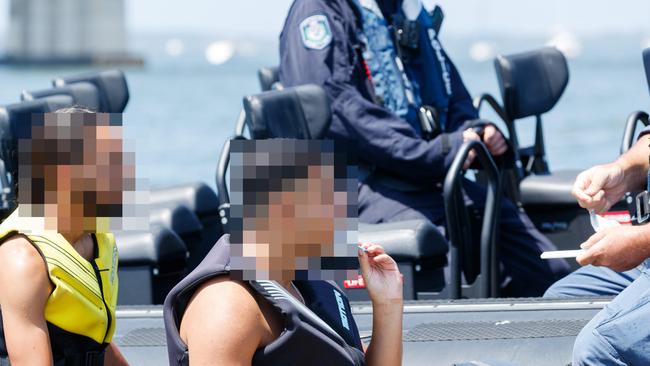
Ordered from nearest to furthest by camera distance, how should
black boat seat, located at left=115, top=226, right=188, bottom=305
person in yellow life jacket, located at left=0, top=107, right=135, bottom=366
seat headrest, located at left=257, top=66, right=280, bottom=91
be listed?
person in yellow life jacket, located at left=0, top=107, right=135, bottom=366, black boat seat, located at left=115, top=226, right=188, bottom=305, seat headrest, located at left=257, top=66, right=280, bottom=91

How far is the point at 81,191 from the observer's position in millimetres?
2299

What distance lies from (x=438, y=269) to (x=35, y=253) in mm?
1849

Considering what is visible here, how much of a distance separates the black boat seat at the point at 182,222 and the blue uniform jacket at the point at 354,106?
1.97ft

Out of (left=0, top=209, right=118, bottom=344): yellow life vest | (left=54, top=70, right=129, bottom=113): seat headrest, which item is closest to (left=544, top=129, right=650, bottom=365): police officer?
(left=0, top=209, right=118, bottom=344): yellow life vest

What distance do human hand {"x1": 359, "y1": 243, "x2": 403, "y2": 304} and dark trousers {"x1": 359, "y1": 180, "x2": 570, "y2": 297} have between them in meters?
1.77

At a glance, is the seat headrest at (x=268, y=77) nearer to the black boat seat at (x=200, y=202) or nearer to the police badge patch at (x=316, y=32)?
the black boat seat at (x=200, y=202)

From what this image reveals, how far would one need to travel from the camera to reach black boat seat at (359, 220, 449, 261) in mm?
3773

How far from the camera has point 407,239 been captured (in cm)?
378

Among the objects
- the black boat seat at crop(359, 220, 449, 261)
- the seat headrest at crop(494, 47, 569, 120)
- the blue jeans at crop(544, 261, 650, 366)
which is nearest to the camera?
the blue jeans at crop(544, 261, 650, 366)

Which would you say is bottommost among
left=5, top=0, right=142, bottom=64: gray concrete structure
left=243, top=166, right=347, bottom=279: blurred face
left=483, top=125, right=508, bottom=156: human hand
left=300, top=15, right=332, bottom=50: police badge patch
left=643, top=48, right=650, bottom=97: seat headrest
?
left=5, top=0, right=142, bottom=64: gray concrete structure

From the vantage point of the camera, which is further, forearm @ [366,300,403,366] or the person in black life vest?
forearm @ [366,300,403,366]

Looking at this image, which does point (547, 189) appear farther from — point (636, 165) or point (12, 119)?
point (12, 119)

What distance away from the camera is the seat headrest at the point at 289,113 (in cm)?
379

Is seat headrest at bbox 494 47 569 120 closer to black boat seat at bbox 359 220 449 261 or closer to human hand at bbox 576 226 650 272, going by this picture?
black boat seat at bbox 359 220 449 261
